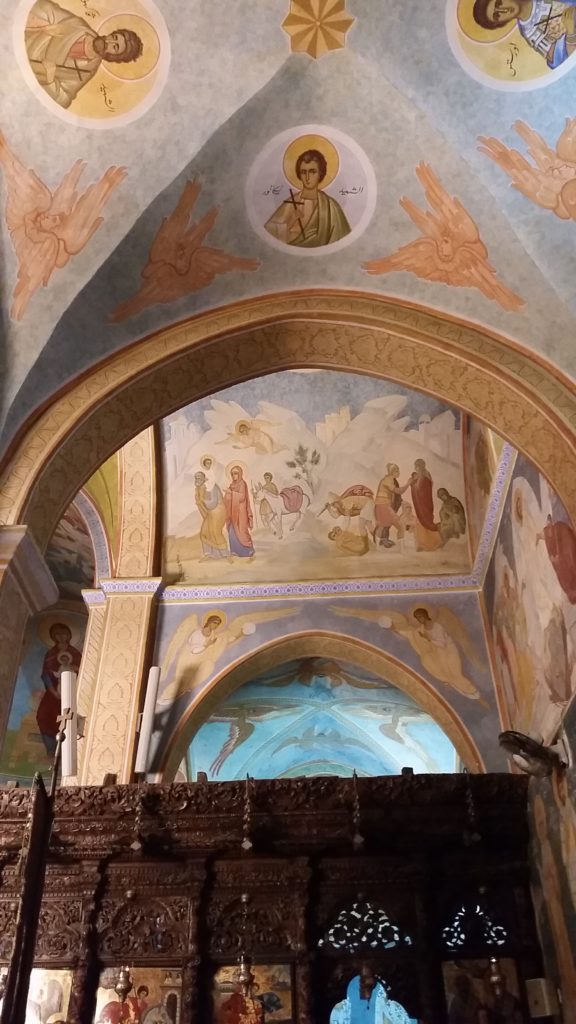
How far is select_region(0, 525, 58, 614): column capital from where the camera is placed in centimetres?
619

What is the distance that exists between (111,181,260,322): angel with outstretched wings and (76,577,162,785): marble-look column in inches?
184

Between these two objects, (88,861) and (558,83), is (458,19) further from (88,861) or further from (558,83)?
(88,861)

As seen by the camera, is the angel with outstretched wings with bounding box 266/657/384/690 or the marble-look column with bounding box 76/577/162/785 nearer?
the marble-look column with bounding box 76/577/162/785

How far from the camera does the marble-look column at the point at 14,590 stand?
616 centimetres

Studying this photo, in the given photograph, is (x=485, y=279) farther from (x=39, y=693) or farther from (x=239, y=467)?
(x=39, y=693)

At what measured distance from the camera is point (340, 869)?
8.41 m

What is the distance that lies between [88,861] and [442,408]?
6838mm

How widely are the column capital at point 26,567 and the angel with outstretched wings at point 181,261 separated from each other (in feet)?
7.20

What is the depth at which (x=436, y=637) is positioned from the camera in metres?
10.8

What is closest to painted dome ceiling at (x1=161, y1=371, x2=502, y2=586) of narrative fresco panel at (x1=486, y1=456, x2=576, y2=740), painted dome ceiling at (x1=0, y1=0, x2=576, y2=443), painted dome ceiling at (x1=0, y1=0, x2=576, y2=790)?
narrative fresco panel at (x1=486, y1=456, x2=576, y2=740)

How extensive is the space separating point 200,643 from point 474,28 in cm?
771

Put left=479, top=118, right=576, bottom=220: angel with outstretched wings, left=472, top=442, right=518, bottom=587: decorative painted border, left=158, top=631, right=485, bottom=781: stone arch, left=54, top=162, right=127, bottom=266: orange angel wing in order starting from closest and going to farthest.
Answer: left=479, top=118, right=576, bottom=220: angel with outstretched wings → left=54, top=162, right=127, bottom=266: orange angel wing → left=472, top=442, right=518, bottom=587: decorative painted border → left=158, top=631, right=485, bottom=781: stone arch

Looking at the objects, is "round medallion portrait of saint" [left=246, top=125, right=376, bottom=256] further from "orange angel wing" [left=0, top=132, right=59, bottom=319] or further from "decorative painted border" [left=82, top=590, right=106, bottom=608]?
"decorative painted border" [left=82, top=590, right=106, bottom=608]

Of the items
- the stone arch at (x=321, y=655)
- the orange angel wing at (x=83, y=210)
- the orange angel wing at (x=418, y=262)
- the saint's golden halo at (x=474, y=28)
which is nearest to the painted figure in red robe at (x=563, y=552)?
the orange angel wing at (x=418, y=262)
